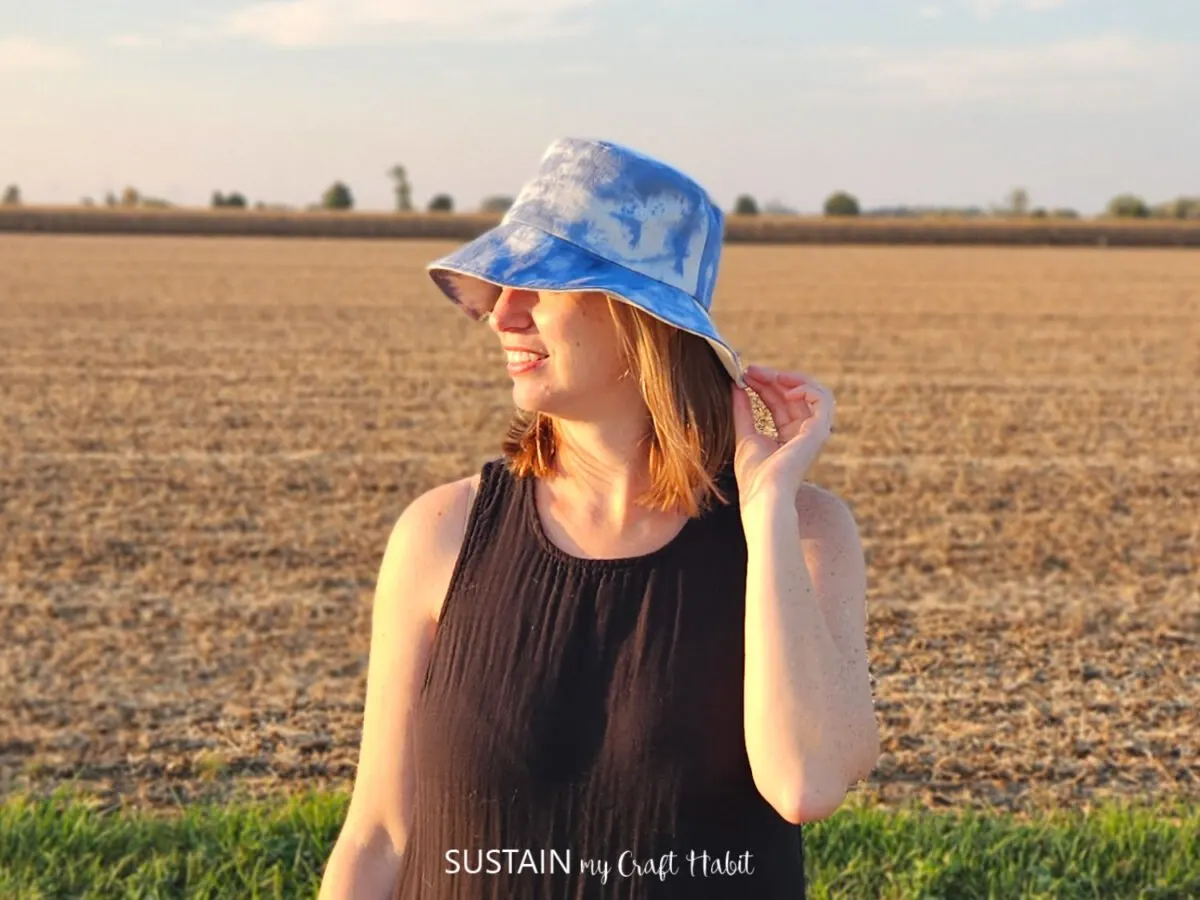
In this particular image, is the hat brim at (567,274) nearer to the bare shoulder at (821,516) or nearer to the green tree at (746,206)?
the bare shoulder at (821,516)

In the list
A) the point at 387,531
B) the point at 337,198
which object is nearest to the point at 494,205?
the point at 337,198

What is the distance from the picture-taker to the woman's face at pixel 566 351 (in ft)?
6.23

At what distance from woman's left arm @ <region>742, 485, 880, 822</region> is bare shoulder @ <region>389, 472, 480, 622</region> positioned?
38 cm

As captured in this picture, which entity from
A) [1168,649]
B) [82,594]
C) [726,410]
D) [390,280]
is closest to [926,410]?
[1168,649]

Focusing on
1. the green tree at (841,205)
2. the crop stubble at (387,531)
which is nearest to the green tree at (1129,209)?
the green tree at (841,205)

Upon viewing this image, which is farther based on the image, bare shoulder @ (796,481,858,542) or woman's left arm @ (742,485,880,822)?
bare shoulder @ (796,481,858,542)

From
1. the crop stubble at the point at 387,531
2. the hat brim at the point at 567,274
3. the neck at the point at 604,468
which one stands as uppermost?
the hat brim at the point at 567,274

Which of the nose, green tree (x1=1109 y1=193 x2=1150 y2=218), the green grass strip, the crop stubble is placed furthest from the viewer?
green tree (x1=1109 y1=193 x2=1150 y2=218)

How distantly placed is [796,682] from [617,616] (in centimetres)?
24

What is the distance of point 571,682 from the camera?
1797 millimetres

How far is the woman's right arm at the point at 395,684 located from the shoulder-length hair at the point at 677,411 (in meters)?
0.15

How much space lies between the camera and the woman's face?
190 centimetres

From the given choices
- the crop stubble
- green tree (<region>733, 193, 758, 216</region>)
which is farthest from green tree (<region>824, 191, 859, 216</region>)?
the crop stubble

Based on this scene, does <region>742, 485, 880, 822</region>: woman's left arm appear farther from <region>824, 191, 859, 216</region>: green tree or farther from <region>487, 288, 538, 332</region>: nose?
<region>824, 191, 859, 216</region>: green tree
